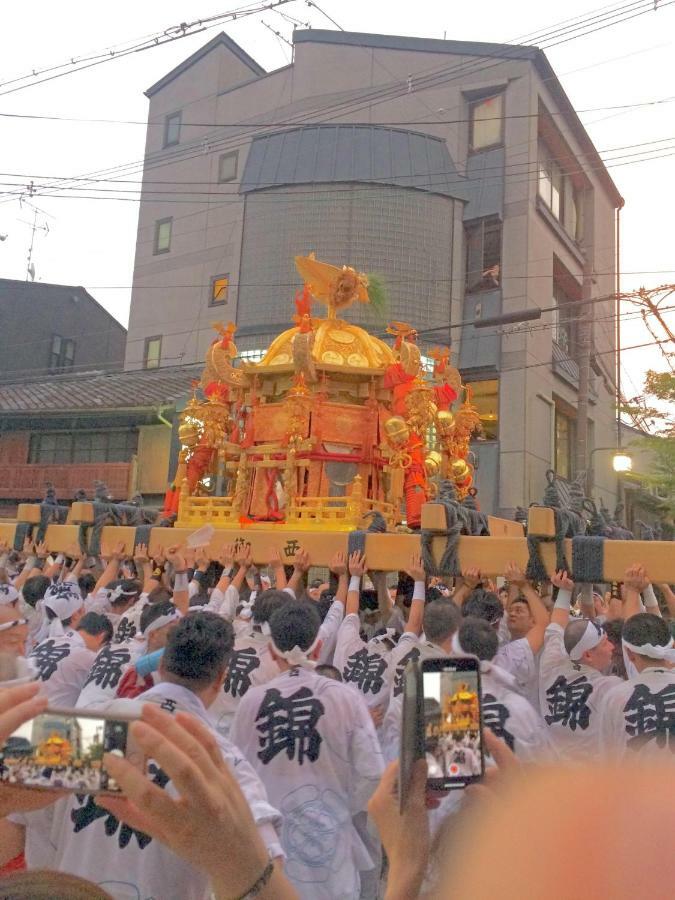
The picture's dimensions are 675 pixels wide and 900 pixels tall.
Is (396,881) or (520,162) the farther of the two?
(520,162)

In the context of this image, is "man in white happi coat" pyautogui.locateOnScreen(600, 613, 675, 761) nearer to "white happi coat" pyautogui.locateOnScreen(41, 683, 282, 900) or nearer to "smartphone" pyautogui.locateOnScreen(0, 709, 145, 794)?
"white happi coat" pyautogui.locateOnScreen(41, 683, 282, 900)

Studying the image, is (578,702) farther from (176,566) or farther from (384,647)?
(176,566)

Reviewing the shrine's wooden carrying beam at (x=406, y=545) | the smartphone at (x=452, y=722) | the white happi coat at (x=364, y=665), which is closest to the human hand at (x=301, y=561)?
the shrine's wooden carrying beam at (x=406, y=545)

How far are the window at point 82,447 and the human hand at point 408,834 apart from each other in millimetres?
19361

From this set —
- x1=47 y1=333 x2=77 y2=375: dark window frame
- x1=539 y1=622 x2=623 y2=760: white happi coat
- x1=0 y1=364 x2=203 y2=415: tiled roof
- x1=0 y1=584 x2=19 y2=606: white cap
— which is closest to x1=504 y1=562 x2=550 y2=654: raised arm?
x1=539 y1=622 x2=623 y2=760: white happi coat

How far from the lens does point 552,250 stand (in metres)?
20.7

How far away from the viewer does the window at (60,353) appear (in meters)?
26.6

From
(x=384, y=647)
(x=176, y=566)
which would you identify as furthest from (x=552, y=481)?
(x=176, y=566)

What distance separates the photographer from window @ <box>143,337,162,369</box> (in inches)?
914

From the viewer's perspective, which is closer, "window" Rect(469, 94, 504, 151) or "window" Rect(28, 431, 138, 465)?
"window" Rect(469, 94, 504, 151)

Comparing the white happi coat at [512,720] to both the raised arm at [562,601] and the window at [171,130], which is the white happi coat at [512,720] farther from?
the window at [171,130]

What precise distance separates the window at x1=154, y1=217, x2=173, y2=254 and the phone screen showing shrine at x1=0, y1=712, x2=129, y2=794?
24.0m

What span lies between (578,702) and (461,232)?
59.6 ft

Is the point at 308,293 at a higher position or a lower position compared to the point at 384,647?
higher
